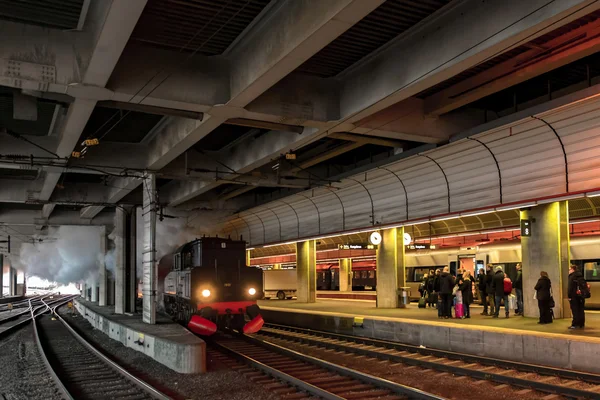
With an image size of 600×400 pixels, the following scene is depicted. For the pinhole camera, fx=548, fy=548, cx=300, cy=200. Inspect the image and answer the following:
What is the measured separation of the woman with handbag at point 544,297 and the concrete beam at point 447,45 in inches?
266

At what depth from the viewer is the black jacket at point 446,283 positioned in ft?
58.2

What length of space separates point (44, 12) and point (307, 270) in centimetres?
2118

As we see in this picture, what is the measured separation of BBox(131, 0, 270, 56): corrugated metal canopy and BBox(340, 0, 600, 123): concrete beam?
305 cm

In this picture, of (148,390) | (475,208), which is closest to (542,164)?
(475,208)

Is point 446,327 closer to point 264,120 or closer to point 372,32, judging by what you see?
point 264,120

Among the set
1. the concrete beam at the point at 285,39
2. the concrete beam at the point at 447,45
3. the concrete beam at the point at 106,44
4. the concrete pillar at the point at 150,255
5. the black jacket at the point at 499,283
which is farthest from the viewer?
the concrete pillar at the point at 150,255

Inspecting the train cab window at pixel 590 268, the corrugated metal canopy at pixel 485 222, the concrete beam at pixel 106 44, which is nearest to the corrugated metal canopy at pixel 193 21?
the concrete beam at pixel 106 44

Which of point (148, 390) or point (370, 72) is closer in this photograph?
point (148, 390)

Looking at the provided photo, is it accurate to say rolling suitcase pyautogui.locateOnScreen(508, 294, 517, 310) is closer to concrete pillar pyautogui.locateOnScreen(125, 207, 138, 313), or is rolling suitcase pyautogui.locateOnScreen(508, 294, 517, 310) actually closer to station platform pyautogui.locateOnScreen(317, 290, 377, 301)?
station platform pyautogui.locateOnScreen(317, 290, 377, 301)

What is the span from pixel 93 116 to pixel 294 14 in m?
8.88

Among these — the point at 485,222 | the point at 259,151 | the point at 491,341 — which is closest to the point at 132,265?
the point at 259,151

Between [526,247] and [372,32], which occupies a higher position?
[372,32]

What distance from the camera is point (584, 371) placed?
1109cm

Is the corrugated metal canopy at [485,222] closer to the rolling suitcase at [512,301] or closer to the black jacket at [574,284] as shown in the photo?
the rolling suitcase at [512,301]
